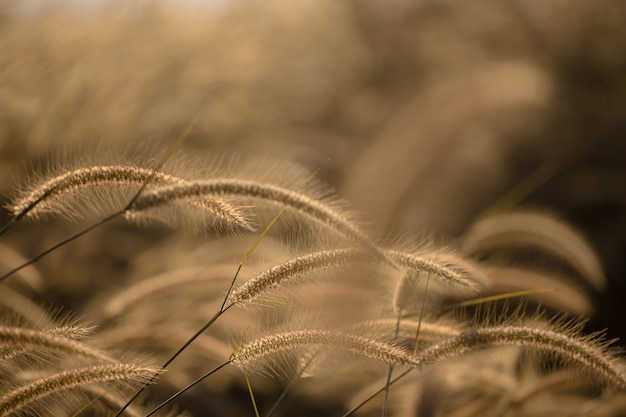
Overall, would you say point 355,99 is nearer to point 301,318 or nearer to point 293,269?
point 301,318

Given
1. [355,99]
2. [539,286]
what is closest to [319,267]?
[539,286]

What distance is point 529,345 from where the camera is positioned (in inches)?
44.9

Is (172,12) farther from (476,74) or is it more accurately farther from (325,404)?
(325,404)

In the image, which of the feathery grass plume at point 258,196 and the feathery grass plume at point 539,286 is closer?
the feathery grass plume at point 258,196

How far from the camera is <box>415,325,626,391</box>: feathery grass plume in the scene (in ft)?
3.62

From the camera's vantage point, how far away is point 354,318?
155cm

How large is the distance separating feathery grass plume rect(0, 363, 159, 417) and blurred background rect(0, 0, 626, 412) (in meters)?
1.12

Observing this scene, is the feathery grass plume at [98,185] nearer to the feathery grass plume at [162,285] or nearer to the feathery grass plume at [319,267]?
the feathery grass plume at [319,267]

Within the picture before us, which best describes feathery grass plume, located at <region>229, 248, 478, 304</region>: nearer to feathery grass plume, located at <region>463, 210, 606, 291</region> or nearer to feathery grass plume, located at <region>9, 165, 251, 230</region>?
feathery grass plume, located at <region>9, 165, 251, 230</region>

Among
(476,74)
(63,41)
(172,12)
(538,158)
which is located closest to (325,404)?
(476,74)

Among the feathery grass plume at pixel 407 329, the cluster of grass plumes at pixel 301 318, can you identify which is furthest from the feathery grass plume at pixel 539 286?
the feathery grass plume at pixel 407 329

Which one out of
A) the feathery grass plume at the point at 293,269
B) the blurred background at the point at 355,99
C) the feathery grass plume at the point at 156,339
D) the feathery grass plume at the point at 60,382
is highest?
the blurred background at the point at 355,99

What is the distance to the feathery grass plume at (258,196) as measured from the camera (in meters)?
0.90

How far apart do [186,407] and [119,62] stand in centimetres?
185
